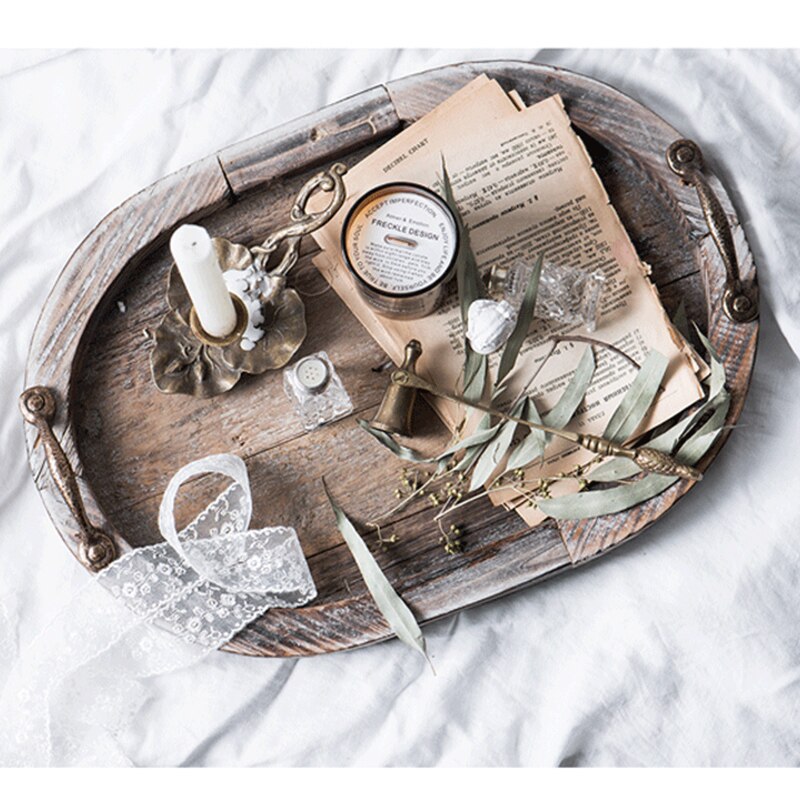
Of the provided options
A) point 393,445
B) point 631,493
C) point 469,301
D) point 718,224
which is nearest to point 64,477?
point 393,445

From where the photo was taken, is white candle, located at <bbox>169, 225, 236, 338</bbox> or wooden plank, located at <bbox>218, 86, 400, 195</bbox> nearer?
white candle, located at <bbox>169, 225, 236, 338</bbox>

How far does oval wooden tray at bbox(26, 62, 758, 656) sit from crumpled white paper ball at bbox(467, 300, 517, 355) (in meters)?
0.11

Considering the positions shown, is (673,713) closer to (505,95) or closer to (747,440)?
(747,440)

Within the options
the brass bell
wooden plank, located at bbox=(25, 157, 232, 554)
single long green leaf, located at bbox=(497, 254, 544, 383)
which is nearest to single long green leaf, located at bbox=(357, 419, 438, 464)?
the brass bell

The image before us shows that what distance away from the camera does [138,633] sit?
1.00m

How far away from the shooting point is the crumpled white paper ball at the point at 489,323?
0.96 meters

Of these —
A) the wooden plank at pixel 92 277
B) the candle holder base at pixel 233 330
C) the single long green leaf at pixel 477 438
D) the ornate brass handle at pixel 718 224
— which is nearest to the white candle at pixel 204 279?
the candle holder base at pixel 233 330

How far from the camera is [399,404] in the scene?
0.98 metres

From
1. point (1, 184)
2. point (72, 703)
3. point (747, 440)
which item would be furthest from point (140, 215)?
point (747, 440)

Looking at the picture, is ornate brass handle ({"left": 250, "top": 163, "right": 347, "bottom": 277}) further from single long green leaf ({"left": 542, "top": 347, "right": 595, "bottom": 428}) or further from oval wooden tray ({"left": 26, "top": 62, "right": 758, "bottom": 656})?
single long green leaf ({"left": 542, "top": 347, "right": 595, "bottom": 428})

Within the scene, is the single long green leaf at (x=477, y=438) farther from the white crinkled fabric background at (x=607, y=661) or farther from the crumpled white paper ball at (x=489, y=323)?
the white crinkled fabric background at (x=607, y=661)

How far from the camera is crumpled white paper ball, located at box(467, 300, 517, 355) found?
96 centimetres

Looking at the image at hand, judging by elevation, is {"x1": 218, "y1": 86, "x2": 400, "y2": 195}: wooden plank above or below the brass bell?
above

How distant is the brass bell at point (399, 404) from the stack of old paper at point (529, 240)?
27 millimetres
